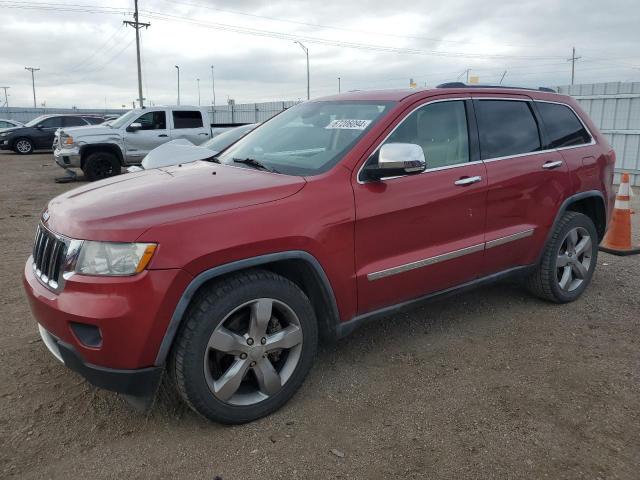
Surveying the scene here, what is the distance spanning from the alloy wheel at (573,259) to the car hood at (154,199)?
2655 millimetres

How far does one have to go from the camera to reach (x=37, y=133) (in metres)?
22.4

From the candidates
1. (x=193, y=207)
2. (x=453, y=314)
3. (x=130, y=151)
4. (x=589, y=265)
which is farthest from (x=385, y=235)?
(x=130, y=151)

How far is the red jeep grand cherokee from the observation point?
2443 mm

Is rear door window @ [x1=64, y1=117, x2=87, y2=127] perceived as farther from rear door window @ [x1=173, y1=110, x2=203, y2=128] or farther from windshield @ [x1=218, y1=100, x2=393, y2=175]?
windshield @ [x1=218, y1=100, x2=393, y2=175]


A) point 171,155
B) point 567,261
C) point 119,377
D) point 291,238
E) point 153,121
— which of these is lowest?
point 119,377

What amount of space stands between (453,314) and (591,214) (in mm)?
1655

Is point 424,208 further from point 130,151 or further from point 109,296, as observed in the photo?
point 130,151

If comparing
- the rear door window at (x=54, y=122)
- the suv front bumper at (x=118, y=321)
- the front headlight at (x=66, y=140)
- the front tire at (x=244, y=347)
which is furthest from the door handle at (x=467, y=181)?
the rear door window at (x=54, y=122)

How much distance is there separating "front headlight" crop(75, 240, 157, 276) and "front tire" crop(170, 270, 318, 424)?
0.35 metres

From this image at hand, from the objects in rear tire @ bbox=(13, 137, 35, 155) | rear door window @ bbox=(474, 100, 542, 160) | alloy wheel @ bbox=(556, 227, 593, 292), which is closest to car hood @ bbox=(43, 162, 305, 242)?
rear door window @ bbox=(474, 100, 542, 160)

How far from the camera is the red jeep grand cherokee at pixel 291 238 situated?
244 cm

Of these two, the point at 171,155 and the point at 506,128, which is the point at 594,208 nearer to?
the point at 506,128

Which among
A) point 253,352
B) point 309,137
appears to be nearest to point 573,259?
point 309,137

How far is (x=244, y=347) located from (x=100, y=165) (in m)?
11.5
